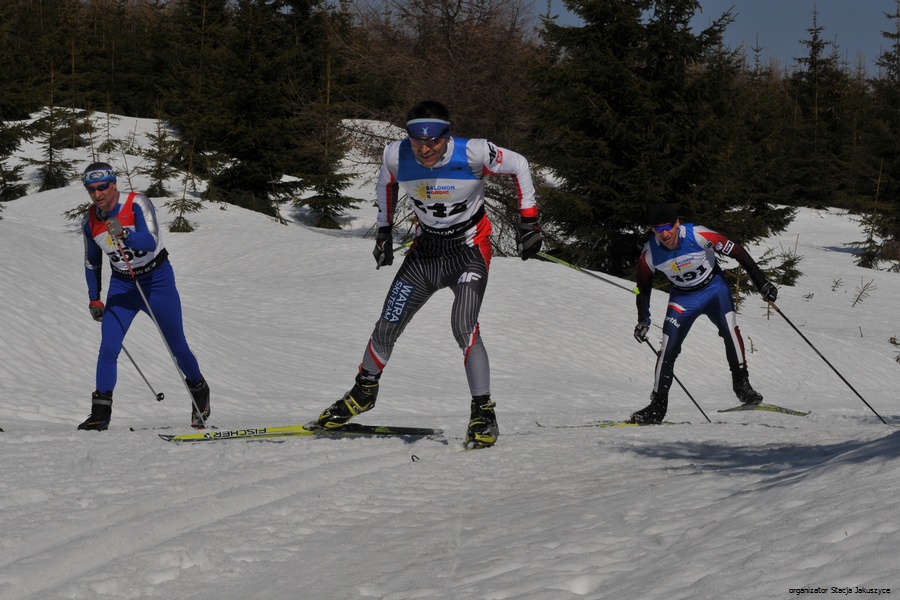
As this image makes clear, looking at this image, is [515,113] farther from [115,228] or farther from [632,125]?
[115,228]

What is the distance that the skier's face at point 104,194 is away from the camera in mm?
6984

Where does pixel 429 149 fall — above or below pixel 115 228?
above

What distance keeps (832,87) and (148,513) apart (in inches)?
2335

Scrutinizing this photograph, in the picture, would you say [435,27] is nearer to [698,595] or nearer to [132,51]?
[698,595]

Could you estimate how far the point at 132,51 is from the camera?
53.9m

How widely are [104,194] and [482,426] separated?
3456 millimetres

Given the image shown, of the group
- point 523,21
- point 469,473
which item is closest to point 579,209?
point 523,21

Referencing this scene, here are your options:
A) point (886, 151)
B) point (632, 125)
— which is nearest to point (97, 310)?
point (632, 125)

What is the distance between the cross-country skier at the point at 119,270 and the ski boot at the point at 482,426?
2.57 m

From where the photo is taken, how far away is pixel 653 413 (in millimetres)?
8875

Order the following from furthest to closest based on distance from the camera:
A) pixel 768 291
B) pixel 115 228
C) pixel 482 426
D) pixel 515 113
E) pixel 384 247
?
pixel 515 113 → pixel 768 291 → pixel 115 228 → pixel 384 247 → pixel 482 426

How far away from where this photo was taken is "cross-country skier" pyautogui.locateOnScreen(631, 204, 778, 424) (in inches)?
350

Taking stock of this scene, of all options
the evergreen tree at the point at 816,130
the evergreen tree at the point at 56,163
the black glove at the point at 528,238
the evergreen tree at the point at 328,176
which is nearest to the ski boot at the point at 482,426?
the black glove at the point at 528,238

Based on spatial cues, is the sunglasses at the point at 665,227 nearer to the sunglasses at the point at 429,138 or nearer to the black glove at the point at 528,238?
the black glove at the point at 528,238
